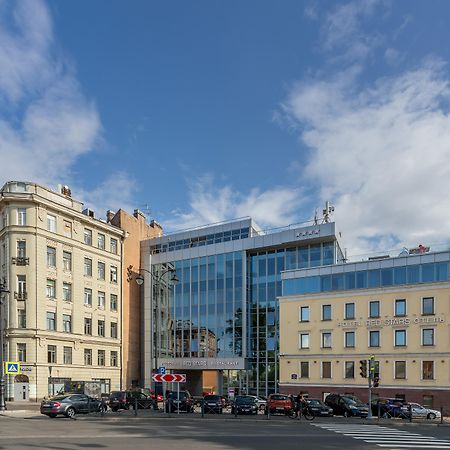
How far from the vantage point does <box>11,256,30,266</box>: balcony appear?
55312 mm

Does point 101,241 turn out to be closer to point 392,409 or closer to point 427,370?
point 427,370

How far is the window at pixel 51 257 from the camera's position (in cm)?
5812

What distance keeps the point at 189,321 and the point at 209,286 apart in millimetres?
4934

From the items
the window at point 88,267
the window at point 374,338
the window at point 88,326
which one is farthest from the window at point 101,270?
the window at point 374,338

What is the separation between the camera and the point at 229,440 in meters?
21.1

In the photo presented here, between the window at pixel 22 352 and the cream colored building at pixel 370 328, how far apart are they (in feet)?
81.2

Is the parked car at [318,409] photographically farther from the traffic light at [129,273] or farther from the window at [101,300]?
the traffic light at [129,273]

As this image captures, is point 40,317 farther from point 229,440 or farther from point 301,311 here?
point 229,440

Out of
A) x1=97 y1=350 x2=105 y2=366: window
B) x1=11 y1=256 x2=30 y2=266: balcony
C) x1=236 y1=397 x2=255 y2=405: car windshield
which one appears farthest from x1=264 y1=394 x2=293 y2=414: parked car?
x1=97 y1=350 x2=105 y2=366: window

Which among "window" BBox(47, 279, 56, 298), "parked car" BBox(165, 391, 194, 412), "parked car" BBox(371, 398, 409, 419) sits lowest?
"parked car" BBox(371, 398, 409, 419)

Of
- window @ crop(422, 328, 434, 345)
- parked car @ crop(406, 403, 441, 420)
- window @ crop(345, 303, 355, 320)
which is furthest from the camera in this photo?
window @ crop(345, 303, 355, 320)

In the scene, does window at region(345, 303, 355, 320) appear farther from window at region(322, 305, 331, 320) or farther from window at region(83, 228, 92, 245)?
window at region(83, 228, 92, 245)

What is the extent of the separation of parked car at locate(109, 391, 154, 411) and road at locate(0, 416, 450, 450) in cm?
1107

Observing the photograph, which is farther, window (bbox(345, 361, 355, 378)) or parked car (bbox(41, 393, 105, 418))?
window (bbox(345, 361, 355, 378))
